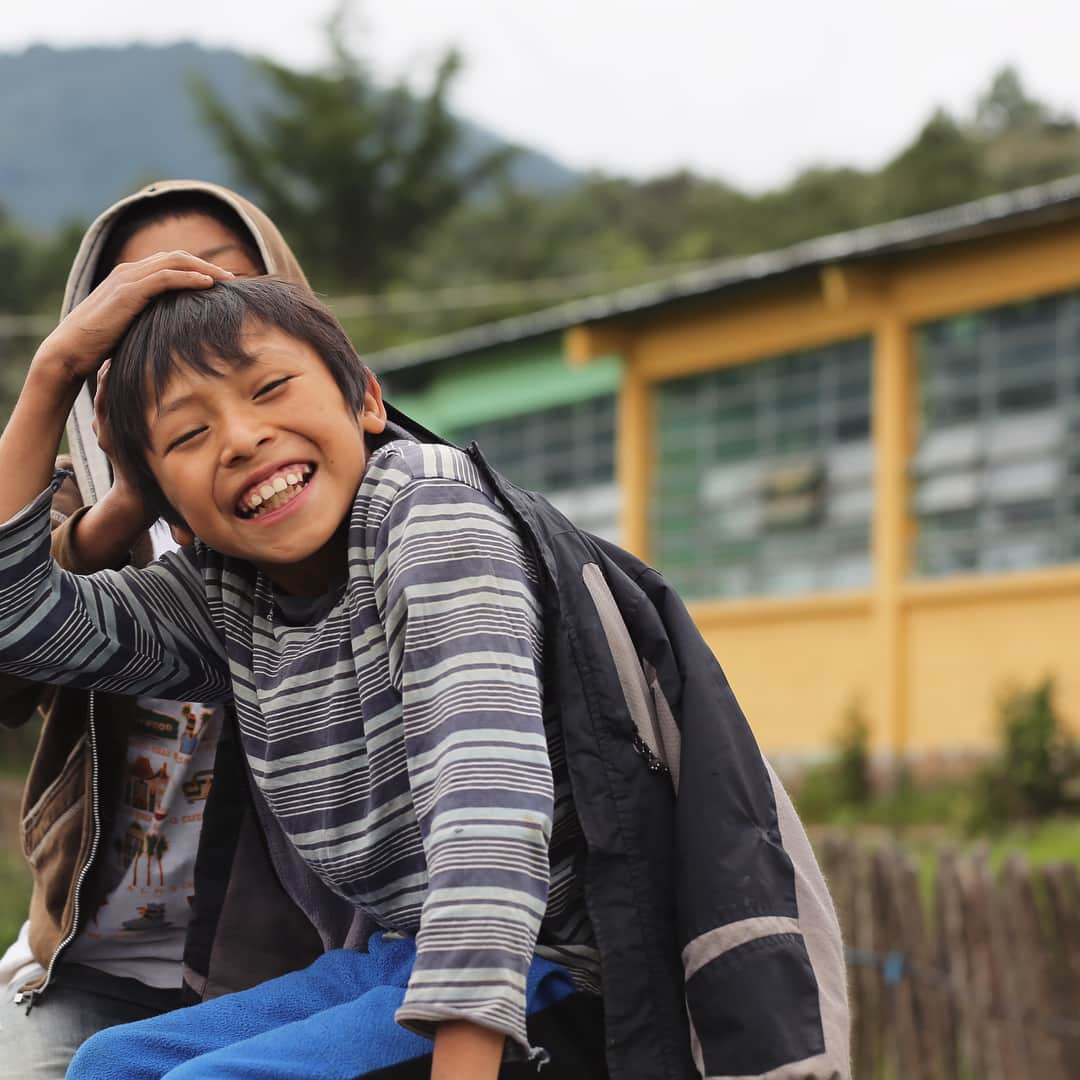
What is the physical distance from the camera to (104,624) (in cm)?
230

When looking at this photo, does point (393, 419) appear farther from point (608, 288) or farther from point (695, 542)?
point (608, 288)

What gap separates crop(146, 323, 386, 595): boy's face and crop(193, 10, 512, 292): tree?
2910cm

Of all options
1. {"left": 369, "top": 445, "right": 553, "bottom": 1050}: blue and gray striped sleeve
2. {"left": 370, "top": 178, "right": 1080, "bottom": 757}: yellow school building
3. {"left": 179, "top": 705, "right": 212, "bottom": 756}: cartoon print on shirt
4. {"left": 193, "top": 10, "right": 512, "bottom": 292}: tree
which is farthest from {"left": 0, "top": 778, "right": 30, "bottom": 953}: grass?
{"left": 193, "top": 10, "right": 512, "bottom": 292}: tree

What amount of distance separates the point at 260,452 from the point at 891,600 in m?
11.6

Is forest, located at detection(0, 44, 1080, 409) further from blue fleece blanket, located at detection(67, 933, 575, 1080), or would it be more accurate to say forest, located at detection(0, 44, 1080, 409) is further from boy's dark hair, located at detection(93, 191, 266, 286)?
blue fleece blanket, located at detection(67, 933, 575, 1080)

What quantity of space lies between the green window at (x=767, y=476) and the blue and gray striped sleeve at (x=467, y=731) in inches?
479

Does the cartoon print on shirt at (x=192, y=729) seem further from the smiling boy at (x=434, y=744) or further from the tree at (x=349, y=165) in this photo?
the tree at (x=349, y=165)

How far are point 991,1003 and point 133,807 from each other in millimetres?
4228

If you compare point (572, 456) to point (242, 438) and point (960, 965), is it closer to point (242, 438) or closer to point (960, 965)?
point (960, 965)

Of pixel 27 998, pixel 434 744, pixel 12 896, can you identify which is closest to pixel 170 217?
pixel 27 998

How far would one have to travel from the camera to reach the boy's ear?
2236mm

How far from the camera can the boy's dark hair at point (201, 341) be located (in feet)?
6.88

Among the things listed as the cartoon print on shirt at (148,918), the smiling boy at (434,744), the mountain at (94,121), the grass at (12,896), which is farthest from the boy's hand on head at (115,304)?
the mountain at (94,121)

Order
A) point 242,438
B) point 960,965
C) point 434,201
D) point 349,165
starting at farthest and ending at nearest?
point 434,201 → point 349,165 → point 960,965 → point 242,438
